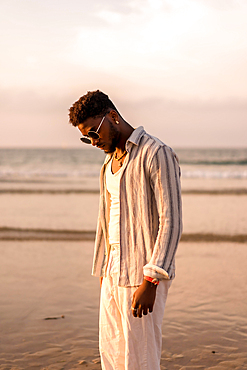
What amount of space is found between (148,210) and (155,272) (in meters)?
0.29

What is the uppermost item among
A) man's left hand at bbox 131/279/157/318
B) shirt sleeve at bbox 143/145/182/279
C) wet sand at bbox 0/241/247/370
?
shirt sleeve at bbox 143/145/182/279

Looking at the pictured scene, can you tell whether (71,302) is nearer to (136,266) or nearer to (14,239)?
(136,266)

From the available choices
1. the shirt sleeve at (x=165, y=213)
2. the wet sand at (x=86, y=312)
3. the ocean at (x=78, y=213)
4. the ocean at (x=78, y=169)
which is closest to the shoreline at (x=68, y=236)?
the ocean at (x=78, y=213)

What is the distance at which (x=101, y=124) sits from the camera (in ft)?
6.49

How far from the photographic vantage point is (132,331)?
6.40 feet

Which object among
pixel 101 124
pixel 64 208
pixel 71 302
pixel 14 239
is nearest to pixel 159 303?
pixel 101 124

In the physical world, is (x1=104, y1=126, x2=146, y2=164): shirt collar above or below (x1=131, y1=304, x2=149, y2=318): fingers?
above

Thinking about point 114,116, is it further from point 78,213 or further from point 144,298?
point 78,213

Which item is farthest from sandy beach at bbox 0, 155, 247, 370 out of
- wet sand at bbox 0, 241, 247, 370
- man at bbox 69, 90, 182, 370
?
man at bbox 69, 90, 182, 370

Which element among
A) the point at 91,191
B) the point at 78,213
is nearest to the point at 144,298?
the point at 78,213

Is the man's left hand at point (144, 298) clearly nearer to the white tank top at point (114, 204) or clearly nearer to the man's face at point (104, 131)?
the white tank top at point (114, 204)

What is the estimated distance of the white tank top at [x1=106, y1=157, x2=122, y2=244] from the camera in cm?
204

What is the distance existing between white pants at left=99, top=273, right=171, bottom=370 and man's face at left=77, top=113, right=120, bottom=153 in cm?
68

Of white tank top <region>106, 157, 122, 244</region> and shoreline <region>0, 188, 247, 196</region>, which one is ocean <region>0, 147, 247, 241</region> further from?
white tank top <region>106, 157, 122, 244</region>
